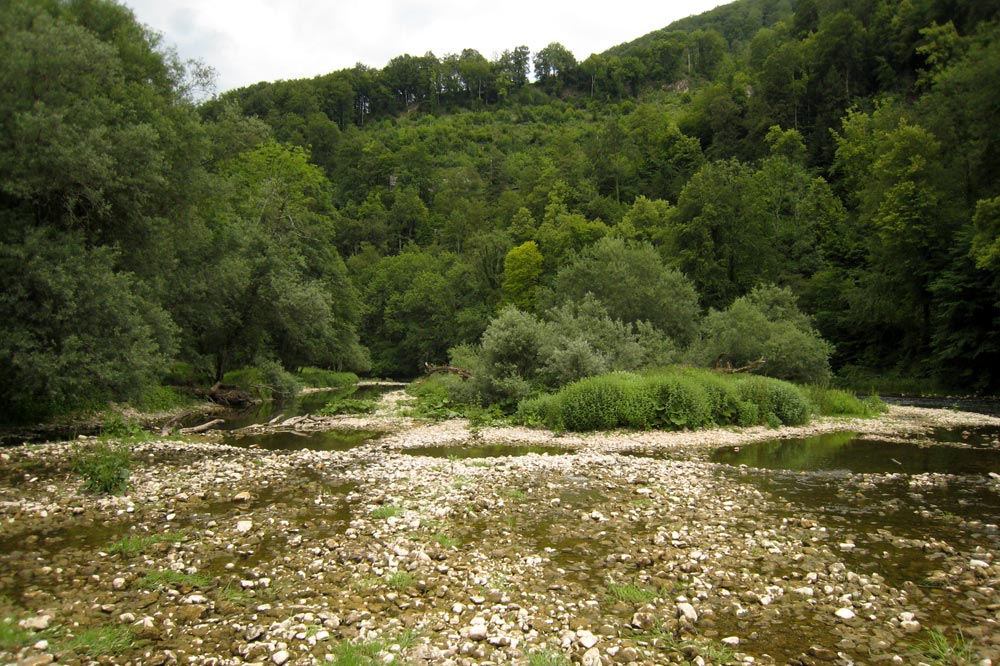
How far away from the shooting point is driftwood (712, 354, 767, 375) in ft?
95.0

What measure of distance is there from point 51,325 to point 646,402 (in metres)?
19.9

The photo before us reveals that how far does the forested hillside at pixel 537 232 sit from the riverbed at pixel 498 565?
8.98 m

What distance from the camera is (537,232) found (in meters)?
73.4

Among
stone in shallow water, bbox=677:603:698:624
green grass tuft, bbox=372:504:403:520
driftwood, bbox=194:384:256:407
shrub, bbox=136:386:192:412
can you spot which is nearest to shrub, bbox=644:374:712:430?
green grass tuft, bbox=372:504:403:520

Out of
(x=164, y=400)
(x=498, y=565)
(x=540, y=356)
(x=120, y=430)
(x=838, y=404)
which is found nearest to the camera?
(x=498, y=565)

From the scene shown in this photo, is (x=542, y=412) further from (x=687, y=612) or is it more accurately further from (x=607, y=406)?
(x=687, y=612)

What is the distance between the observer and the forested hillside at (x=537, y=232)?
1820 cm

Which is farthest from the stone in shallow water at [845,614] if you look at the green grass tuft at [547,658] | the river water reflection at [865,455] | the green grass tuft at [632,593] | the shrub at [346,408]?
the shrub at [346,408]

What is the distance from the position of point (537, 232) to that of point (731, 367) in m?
46.1

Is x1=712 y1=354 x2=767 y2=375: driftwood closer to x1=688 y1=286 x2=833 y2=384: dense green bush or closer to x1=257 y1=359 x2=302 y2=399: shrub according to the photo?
x1=688 y1=286 x2=833 y2=384: dense green bush

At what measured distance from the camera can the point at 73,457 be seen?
1348cm

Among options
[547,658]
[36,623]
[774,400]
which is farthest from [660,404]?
[36,623]

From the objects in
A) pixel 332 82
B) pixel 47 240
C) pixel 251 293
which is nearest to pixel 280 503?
pixel 47 240

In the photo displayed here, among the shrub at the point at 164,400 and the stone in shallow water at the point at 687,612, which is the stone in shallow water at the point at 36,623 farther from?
the shrub at the point at 164,400
